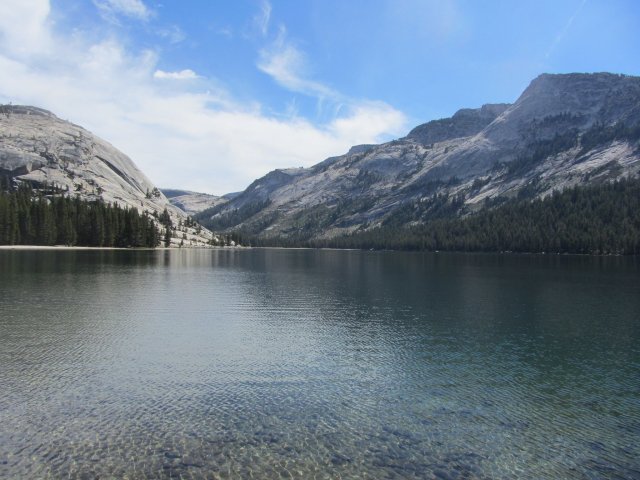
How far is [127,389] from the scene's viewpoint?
30500 mm

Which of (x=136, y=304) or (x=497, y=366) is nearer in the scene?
(x=497, y=366)

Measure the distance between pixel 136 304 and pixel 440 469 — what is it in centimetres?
5537

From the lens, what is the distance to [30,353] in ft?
123

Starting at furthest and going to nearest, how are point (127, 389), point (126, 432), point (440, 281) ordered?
point (440, 281)
point (127, 389)
point (126, 432)

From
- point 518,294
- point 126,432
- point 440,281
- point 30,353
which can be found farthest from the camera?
point 440,281

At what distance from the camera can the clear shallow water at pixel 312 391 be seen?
21.8m

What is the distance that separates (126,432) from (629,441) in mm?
28089

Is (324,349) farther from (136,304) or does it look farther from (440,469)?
(136,304)

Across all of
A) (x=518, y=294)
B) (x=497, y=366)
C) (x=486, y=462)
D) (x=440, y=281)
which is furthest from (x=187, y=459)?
(x=440, y=281)

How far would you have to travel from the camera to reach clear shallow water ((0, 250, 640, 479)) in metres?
21.8

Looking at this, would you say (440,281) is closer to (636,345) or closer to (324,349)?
(636,345)

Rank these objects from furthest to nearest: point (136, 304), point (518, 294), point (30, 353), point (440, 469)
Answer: point (518, 294), point (136, 304), point (30, 353), point (440, 469)

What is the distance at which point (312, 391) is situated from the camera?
3152cm

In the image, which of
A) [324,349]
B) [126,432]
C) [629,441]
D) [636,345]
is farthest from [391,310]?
[126,432]
